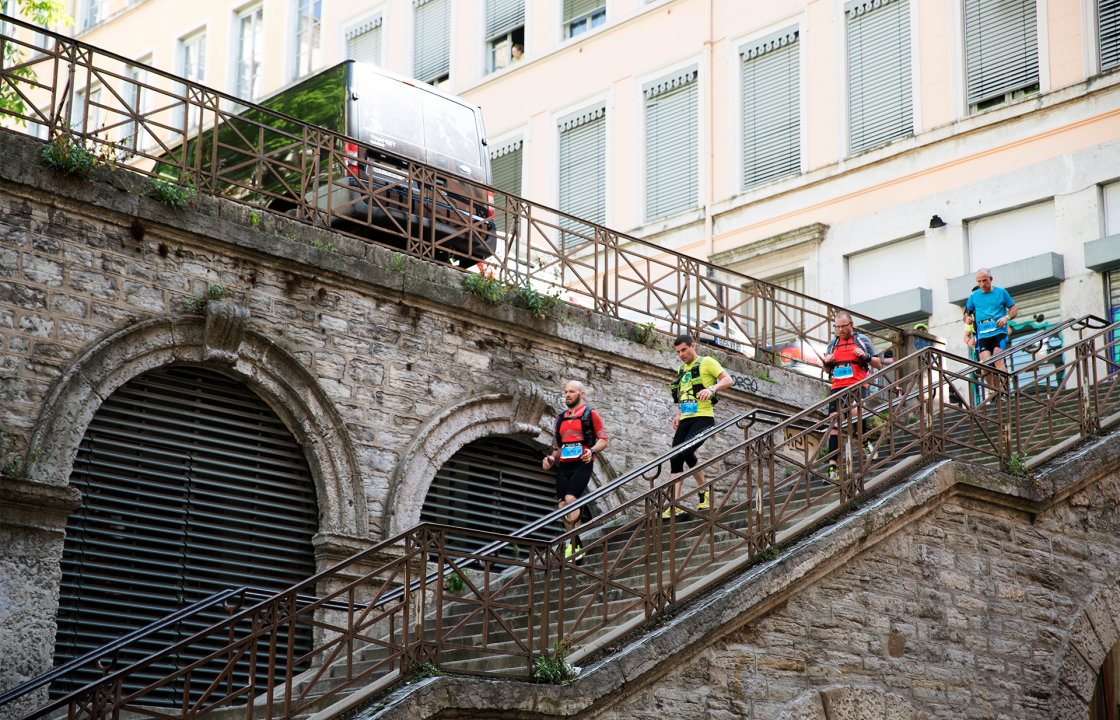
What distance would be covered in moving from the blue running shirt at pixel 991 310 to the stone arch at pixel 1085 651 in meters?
2.97

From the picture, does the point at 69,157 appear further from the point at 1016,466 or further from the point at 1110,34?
the point at 1110,34

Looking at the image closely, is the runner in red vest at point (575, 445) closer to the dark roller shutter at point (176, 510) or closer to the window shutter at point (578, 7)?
the dark roller shutter at point (176, 510)

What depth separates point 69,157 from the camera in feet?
31.1

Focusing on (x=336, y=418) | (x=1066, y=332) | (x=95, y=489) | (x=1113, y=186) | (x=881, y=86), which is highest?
(x=881, y=86)

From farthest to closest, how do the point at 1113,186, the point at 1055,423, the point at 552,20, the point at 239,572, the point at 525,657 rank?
1. the point at 552,20
2. the point at 1113,186
3. the point at 1055,423
4. the point at 239,572
5. the point at 525,657

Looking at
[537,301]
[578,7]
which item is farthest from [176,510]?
[578,7]

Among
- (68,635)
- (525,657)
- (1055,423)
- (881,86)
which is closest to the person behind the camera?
(525,657)

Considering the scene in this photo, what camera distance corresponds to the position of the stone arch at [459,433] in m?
10.9

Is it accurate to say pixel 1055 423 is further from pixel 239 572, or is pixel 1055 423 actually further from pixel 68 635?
pixel 68 635

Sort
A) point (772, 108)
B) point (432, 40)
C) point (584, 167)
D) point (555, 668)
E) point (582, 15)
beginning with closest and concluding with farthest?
point (555, 668) < point (772, 108) < point (584, 167) < point (582, 15) < point (432, 40)

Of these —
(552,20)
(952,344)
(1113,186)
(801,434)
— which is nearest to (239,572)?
(801,434)

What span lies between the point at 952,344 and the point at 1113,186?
274cm

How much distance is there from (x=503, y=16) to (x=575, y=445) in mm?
14576

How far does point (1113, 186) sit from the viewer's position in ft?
53.5
